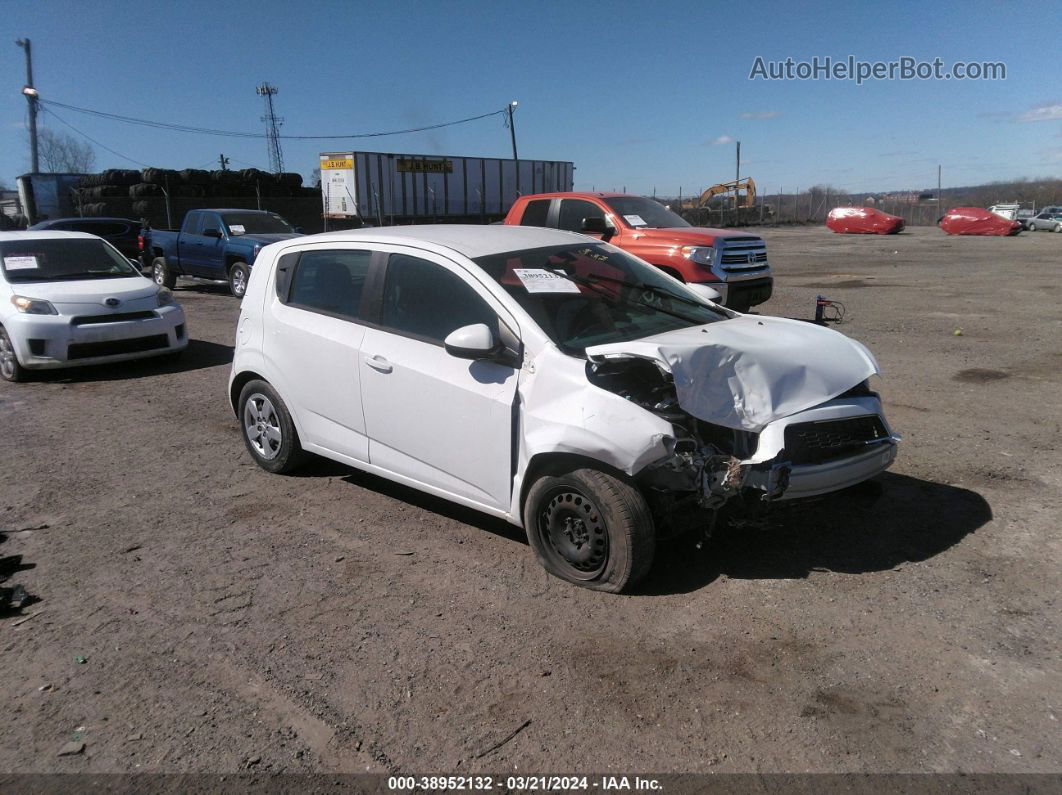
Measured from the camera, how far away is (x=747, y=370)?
3.92 m

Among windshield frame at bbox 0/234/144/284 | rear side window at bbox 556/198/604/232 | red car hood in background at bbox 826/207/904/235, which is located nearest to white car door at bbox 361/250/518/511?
windshield frame at bbox 0/234/144/284

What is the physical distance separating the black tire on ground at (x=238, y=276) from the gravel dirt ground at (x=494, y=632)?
9312 millimetres

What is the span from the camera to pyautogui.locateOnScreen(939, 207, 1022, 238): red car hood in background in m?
41.0

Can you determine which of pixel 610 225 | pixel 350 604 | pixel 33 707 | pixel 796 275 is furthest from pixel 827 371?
pixel 796 275

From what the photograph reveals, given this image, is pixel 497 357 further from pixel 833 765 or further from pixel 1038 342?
pixel 1038 342

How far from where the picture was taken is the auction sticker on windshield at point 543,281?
4.34m

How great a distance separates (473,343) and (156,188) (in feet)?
111

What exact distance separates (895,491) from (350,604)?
3565 millimetres

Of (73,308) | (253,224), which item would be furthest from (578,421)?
(253,224)

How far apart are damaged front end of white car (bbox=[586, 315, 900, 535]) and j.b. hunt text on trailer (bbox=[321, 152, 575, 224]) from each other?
30.0 m

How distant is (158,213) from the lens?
3250cm

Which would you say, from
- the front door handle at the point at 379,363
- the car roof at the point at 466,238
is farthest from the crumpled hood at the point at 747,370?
the front door handle at the point at 379,363

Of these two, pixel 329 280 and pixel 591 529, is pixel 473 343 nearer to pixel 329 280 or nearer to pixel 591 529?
pixel 591 529

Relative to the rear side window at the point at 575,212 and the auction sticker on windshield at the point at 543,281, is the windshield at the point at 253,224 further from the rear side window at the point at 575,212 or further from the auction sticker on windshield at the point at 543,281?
→ the auction sticker on windshield at the point at 543,281
